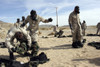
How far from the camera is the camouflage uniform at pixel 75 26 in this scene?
8031 millimetres

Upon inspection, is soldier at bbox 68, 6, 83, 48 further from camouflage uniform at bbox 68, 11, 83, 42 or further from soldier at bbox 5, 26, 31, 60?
soldier at bbox 5, 26, 31, 60

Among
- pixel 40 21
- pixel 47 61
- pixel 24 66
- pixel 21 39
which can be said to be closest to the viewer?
pixel 24 66

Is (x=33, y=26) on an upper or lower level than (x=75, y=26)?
upper

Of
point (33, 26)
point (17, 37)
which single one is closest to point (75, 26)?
point (33, 26)

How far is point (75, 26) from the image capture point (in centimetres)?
803

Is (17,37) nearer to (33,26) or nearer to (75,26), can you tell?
(33,26)

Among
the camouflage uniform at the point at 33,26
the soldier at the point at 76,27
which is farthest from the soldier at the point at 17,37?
the soldier at the point at 76,27

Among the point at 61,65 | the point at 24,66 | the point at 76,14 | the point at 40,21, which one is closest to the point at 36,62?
the point at 24,66

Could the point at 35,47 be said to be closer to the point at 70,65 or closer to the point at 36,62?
the point at 36,62

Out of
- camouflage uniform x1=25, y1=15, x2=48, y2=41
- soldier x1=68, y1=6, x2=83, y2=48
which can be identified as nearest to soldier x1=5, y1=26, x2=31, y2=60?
camouflage uniform x1=25, y1=15, x2=48, y2=41

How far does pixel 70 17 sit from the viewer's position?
8.17 m

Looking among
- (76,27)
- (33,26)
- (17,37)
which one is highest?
(33,26)

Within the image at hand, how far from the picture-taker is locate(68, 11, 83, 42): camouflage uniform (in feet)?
26.3

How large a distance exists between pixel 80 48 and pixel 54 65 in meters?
3.03
